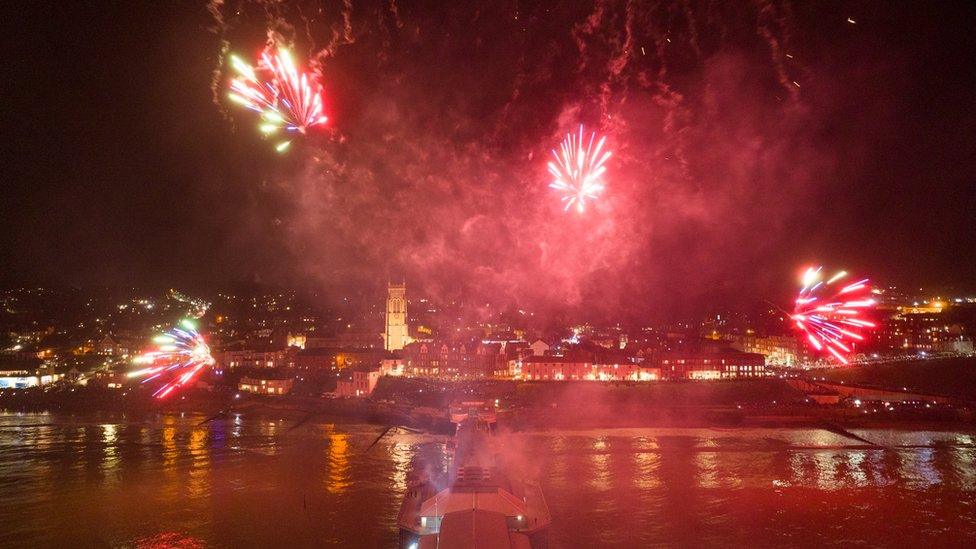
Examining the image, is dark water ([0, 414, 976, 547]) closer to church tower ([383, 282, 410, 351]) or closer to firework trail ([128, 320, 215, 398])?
firework trail ([128, 320, 215, 398])

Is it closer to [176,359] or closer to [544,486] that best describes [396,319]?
[176,359]

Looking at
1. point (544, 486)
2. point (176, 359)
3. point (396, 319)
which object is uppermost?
point (396, 319)

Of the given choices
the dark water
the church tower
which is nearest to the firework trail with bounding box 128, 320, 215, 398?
the dark water

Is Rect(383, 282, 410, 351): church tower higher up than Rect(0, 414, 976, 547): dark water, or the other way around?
Rect(383, 282, 410, 351): church tower

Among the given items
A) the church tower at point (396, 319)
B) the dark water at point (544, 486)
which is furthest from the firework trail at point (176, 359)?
the church tower at point (396, 319)

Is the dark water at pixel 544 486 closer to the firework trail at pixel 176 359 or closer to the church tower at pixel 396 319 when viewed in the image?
the firework trail at pixel 176 359

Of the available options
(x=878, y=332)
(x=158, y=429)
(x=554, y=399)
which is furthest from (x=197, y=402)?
(x=878, y=332)

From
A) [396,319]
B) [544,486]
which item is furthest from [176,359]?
[544,486]
